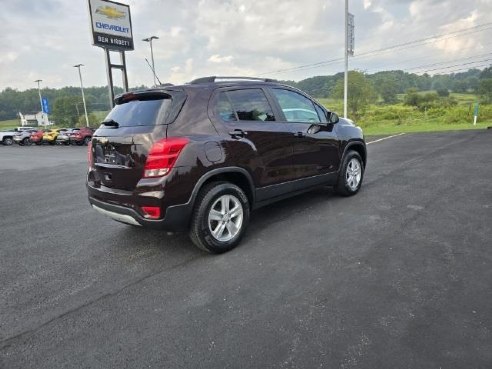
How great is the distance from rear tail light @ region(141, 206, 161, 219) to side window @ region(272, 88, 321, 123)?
2.16 m

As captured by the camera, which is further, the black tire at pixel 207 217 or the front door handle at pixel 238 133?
the front door handle at pixel 238 133

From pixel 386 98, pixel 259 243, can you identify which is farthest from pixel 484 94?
pixel 259 243

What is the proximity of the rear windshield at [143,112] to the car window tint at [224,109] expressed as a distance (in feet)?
1.72

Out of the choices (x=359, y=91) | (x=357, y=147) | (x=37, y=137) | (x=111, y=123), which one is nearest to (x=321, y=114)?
(x=357, y=147)

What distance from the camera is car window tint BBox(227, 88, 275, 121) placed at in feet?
13.1

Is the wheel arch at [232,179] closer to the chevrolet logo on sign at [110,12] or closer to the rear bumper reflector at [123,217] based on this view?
the rear bumper reflector at [123,217]

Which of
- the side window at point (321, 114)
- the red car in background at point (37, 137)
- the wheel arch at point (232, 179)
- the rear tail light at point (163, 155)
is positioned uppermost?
the side window at point (321, 114)

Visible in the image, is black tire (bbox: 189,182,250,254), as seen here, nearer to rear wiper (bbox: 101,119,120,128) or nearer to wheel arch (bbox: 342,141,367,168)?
rear wiper (bbox: 101,119,120,128)

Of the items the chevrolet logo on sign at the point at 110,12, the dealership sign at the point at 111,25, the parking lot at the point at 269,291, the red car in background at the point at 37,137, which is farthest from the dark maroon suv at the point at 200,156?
the red car in background at the point at 37,137

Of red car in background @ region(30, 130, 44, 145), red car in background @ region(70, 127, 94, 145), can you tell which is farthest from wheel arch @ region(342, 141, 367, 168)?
red car in background @ region(30, 130, 44, 145)

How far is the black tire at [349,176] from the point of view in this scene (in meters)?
5.48

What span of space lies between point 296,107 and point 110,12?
2002 centimetres

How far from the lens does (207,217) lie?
3621 millimetres

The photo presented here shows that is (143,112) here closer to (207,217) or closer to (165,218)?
(165,218)
